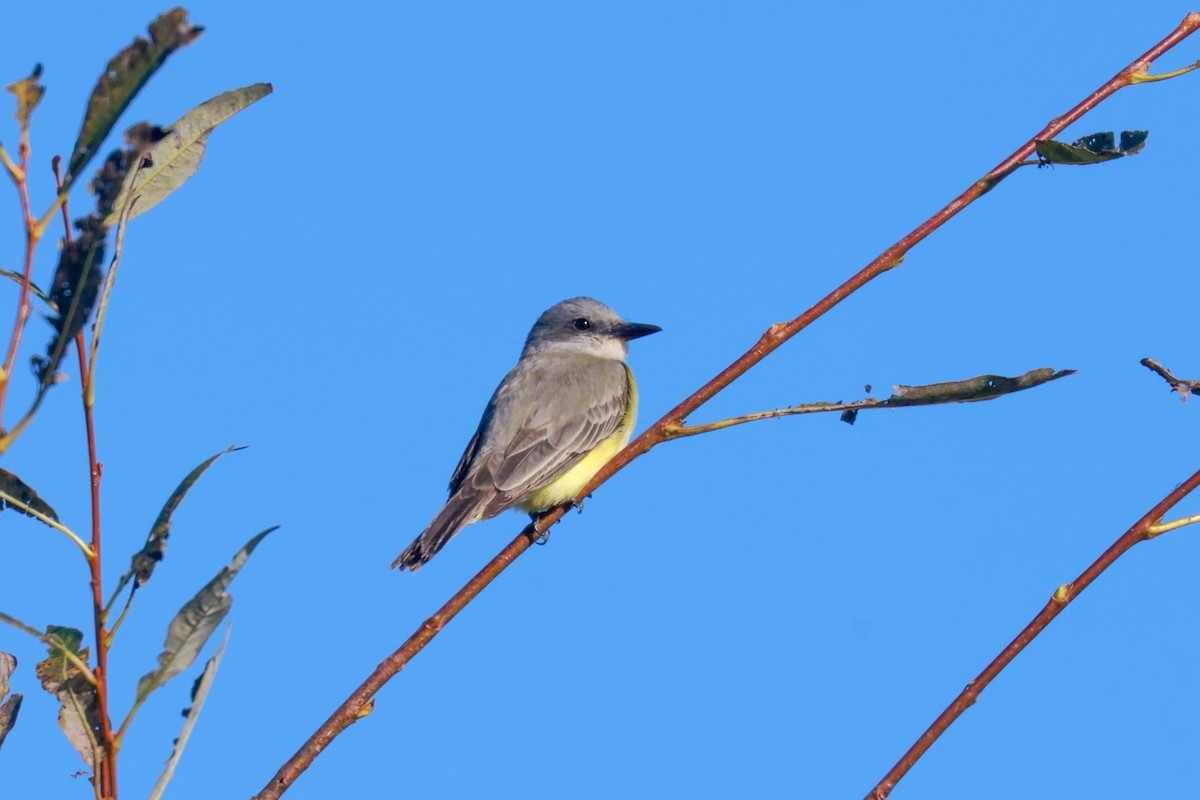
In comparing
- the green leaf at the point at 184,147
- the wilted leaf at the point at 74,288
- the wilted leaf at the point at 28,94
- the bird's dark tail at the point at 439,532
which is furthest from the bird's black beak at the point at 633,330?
the wilted leaf at the point at 28,94

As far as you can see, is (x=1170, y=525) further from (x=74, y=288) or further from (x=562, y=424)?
(x=562, y=424)

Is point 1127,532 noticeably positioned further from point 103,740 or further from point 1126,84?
point 103,740

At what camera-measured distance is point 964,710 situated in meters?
2.17

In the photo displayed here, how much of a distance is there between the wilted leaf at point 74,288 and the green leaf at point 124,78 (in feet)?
0.43

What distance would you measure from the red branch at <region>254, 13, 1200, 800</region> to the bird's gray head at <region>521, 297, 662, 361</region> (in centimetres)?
552

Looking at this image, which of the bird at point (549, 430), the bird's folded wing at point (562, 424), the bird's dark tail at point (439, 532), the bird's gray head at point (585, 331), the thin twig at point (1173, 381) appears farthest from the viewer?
the bird's gray head at point (585, 331)

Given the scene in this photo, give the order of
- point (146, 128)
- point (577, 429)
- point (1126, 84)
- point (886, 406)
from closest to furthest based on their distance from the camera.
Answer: point (146, 128) → point (1126, 84) → point (886, 406) → point (577, 429)

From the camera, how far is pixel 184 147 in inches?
93.4

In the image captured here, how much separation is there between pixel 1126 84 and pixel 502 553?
174cm

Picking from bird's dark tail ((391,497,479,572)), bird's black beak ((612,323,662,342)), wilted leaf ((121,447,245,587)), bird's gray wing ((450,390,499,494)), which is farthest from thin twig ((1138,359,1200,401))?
bird's black beak ((612,323,662,342))

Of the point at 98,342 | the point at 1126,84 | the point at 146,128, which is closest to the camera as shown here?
the point at 98,342

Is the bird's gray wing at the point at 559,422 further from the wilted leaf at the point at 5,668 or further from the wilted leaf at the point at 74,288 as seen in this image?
the wilted leaf at the point at 74,288

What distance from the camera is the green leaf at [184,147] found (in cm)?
232

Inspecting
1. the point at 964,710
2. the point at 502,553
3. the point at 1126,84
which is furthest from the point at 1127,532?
the point at 502,553
